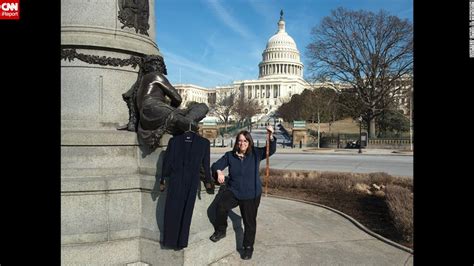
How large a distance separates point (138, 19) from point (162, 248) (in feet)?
11.0

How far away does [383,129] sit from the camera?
1842 inches

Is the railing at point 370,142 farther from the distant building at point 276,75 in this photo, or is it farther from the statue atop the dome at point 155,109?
the distant building at point 276,75

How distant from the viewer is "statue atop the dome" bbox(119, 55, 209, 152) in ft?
14.9

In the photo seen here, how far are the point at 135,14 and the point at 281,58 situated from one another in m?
125

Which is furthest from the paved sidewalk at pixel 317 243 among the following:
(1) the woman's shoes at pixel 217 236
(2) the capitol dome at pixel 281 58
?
(2) the capitol dome at pixel 281 58

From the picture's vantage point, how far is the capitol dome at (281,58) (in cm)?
12625

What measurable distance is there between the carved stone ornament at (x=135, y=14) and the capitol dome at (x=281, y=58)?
123701mm

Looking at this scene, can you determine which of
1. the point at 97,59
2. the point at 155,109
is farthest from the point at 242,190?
the point at 97,59

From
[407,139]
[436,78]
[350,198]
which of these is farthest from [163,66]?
[407,139]
